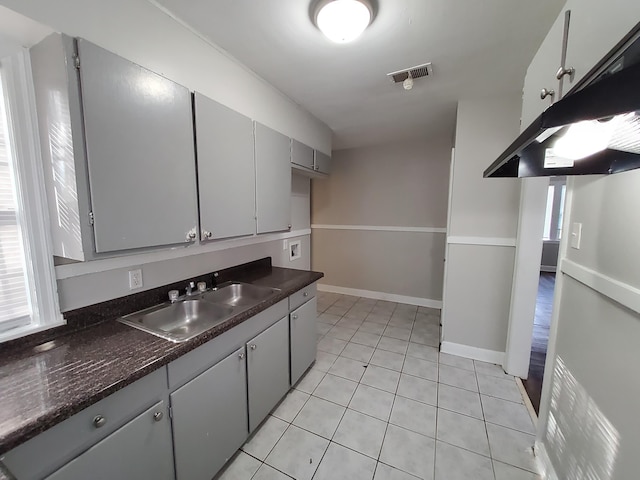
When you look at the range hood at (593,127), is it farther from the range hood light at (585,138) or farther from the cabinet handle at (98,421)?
the cabinet handle at (98,421)

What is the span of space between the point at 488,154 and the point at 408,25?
1.43 metres

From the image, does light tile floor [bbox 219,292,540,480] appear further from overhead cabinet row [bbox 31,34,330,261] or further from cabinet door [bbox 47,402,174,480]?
overhead cabinet row [bbox 31,34,330,261]

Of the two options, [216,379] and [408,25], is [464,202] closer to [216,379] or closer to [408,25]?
[408,25]

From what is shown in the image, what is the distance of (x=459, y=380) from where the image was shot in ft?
7.12

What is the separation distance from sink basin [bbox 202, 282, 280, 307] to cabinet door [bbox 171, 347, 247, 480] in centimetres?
47

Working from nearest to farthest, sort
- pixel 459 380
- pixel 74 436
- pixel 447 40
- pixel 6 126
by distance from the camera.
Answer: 1. pixel 74 436
2. pixel 6 126
3. pixel 447 40
4. pixel 459 380

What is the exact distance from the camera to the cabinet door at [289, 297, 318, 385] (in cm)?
195

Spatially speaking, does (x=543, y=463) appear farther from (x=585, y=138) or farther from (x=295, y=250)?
(x=295, y=250)

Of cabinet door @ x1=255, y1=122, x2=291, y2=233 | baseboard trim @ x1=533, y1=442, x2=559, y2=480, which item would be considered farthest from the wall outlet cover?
baseboard trim @ x1=533, y1=442, x2=559, y2=480

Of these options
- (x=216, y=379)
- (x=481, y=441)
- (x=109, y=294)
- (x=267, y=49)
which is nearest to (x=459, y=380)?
(x=481, y=441)

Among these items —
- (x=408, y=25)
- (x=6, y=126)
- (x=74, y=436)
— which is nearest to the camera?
(x=74, y=436)

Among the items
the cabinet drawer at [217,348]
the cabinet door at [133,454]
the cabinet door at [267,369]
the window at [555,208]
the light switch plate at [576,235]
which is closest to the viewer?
the cabinet door at [133,454]

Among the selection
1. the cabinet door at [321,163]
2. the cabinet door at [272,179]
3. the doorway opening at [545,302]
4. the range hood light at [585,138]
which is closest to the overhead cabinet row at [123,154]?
the cabinet door at [272,179]

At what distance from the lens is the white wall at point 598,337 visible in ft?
2.82
